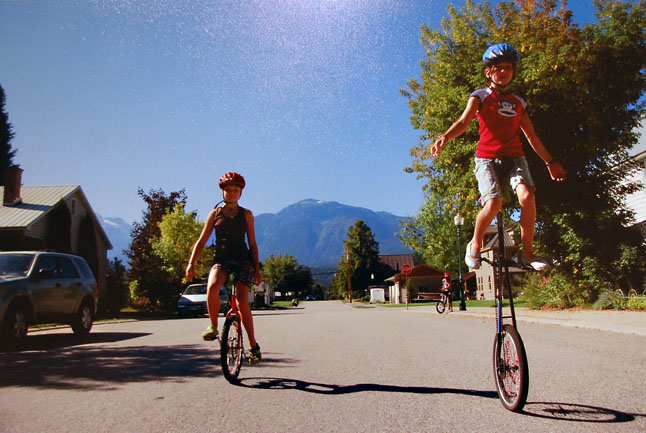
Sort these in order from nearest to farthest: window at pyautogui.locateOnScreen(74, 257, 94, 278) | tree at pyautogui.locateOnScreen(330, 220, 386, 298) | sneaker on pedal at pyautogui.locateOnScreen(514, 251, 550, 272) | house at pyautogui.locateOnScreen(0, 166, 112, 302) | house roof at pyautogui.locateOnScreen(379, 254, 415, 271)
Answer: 1. sneaker on pedal at pyautogui.locateOnScreen(514, 251, 550, 272)
2. window at pyautogui.locateOnScreen(74, 257, 94, 278)
3. house at pyautogui.locateOnScreen(0, 166, 112, 302)
4. tree at pyautogui.locateOnScreen(330, 220, 386, 298)
5. house roof at pyautogui.locateOnScreen(379, 254, 415, 271)

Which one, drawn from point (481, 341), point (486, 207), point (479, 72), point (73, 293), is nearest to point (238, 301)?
point (486, 207)

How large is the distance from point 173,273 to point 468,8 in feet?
80.2

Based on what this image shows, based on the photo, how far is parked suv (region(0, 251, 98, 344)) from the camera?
31.0ft

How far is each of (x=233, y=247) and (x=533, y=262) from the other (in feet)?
9.59

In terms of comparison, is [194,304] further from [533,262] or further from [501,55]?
[501,55]

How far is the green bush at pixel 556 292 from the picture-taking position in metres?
18.2

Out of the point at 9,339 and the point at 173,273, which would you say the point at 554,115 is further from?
the point at 173,273

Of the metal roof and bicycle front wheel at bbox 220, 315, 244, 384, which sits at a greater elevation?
the metal roof

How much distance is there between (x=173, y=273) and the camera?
35500 millimetres

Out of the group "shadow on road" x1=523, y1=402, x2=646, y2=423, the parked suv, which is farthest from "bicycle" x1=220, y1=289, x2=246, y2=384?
the parked suv

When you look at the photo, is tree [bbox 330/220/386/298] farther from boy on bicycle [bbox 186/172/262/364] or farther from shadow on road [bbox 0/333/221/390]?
boy on bicycle [bbox 186/172/262/364]

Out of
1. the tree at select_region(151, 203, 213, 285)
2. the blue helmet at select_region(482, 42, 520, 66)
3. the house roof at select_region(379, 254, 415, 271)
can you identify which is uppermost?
the house roof at select_region(379, 254, 415, 271)

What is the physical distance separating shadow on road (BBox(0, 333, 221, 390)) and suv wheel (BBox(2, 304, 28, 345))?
0.39 metres

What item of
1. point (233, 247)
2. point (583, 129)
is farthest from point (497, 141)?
point (583, 129)
